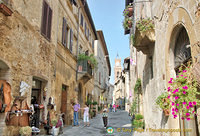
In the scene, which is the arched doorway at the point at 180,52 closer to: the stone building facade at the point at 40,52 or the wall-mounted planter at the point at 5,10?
the wall-mounted planter at the point at 5,10

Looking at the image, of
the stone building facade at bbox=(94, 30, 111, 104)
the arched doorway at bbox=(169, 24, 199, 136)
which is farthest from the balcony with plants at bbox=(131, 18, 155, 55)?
the stone building facade at bbox=(94, 30, 111, 104)

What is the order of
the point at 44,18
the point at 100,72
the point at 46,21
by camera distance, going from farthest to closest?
A: the point at 100,72, the point at 46,21, the point at 44,18

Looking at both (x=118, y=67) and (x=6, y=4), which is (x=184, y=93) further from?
(x=118, y=67)

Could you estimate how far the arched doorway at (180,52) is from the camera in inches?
156

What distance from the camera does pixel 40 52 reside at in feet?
25.1

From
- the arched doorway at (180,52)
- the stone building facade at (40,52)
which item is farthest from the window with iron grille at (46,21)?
the arched doorway at (180,52)

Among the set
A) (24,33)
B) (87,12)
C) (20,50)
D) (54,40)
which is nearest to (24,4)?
(24,33)

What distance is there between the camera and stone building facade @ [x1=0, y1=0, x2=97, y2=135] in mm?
5406

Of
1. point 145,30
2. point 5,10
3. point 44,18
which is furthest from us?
point 44,18

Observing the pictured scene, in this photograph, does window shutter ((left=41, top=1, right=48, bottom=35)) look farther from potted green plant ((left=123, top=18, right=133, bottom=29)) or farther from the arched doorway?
the arched doorway

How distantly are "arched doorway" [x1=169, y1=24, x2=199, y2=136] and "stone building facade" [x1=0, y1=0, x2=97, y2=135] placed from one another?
15.5ft

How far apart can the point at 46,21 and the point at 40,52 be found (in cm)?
170

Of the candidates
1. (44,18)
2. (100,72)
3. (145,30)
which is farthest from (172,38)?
(100,72)

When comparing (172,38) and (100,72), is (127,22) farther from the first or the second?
(100,72)
